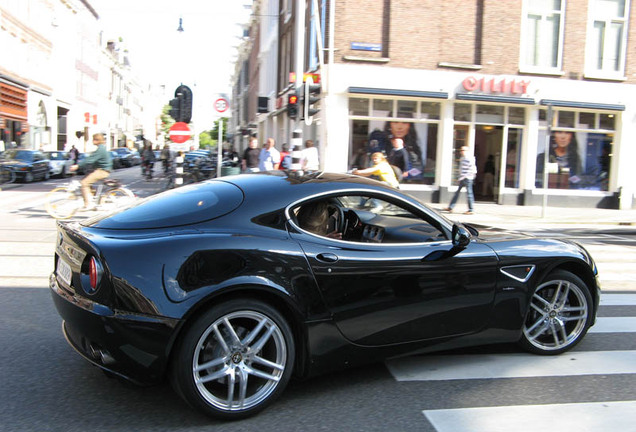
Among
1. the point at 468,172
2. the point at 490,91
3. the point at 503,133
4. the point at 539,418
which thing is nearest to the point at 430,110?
the point at 490,91

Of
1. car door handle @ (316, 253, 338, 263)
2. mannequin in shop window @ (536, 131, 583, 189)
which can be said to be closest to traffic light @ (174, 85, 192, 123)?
mannequin in shop window @ (536, 131, 583, 189)

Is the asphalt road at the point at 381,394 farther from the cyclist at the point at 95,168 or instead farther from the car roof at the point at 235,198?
the cyclist at the point at 95,168

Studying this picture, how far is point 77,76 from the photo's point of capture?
5322cm

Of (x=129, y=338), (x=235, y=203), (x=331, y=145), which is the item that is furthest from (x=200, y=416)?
(x=331, y=145)

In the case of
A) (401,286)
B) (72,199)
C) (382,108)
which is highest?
(382,108)

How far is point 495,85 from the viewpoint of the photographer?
1825 centimetres

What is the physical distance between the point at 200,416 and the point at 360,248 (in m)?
1.34

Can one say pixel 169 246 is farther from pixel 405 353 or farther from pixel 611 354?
pixel 611 354

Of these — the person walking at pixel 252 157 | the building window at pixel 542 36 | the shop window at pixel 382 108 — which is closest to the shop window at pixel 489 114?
the building window at pixel 542 36

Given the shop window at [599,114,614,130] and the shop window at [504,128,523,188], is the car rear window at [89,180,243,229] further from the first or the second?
the shop window at [599,114,614,130]

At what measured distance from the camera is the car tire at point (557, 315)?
4230 millimetres

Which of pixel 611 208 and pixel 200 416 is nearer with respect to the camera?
pixel 200 416

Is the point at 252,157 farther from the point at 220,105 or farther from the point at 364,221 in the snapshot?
the point at 364,221

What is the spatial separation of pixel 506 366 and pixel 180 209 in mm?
2492
